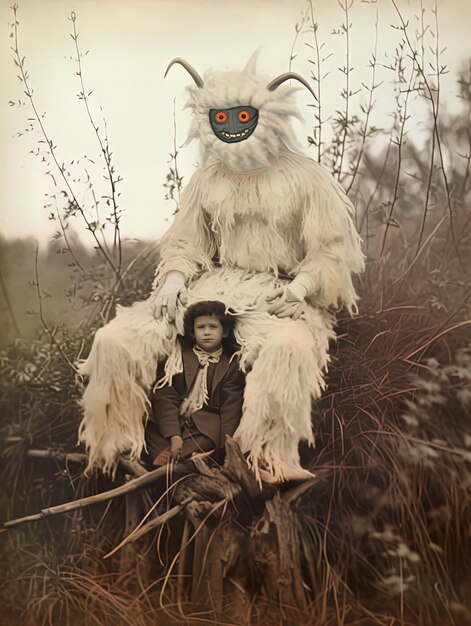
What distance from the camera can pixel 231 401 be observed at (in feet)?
6.18

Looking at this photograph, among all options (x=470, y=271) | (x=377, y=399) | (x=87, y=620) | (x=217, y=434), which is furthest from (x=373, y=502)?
(x=87, y=620)

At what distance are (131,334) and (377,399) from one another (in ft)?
2.18

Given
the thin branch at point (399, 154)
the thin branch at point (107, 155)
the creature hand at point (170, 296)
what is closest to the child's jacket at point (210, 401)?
the creature hand at point (170, 296)

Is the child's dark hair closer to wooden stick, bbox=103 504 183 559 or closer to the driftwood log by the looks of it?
the driftwood log

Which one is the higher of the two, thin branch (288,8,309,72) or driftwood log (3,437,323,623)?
thin branch (288,8,309,72)

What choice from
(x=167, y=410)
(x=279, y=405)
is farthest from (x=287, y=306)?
(x=167, y=410)

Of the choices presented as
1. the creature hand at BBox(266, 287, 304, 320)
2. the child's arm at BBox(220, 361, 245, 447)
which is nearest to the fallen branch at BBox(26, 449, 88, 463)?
the child's arm at BBox(220, 361, 245, 447)

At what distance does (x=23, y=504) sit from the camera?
6.48ft

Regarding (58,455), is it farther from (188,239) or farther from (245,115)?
(245,115)

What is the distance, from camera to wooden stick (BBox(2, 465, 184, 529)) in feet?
6.23

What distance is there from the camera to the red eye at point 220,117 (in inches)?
75.9

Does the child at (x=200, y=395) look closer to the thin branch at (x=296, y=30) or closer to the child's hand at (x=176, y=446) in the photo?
the child's hand at (x=176, y=446)

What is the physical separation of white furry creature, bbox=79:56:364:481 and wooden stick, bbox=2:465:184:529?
0.23 ft

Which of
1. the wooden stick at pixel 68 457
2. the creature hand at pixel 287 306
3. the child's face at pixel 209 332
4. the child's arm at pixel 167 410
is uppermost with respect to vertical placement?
the creature hand at pixel 287 306
